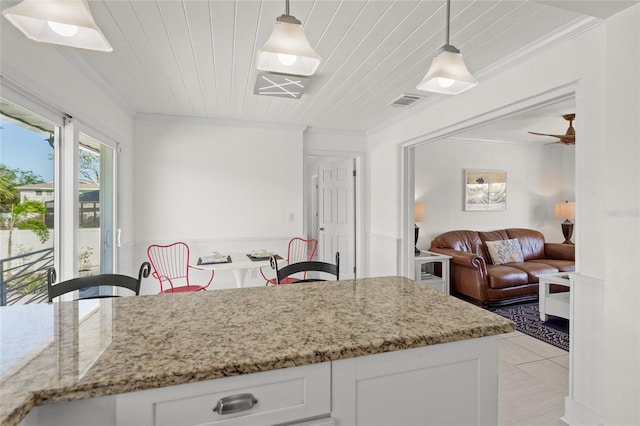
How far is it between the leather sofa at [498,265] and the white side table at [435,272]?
18 cm

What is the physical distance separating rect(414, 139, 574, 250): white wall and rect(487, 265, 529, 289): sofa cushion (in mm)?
1135

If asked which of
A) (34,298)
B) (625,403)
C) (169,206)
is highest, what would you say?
(169,206)

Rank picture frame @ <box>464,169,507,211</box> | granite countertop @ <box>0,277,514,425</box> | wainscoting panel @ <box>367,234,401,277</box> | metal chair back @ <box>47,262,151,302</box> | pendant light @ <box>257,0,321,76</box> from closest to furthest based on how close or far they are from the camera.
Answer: granite countertop @ <box>0,277,514,425</box>, pendant light @ <box>257,0,321,76</box>, metal chair back @ <box>47,262,151,302</box>, wainscoting panel @ <box>367,234,401,277</box>, picture frame @ <box>464,169,507,211</box>

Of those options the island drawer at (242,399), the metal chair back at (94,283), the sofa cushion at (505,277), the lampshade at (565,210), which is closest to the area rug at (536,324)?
the sofa cushion at (505,277)

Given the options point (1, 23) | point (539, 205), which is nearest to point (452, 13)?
point (1, 23)

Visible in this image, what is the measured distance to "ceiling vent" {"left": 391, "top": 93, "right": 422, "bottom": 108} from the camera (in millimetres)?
3275

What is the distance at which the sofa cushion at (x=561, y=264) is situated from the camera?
4.56 metres

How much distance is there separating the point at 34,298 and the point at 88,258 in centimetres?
85

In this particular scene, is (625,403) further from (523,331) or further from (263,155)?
(263,155)

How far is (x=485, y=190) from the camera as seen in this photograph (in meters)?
5.48

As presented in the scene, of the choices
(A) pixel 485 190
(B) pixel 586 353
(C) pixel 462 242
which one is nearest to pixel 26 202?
(B) pixel 586 353

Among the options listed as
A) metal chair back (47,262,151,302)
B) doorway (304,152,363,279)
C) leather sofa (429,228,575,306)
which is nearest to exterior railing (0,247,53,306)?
metal chair back (47,262,151,302)

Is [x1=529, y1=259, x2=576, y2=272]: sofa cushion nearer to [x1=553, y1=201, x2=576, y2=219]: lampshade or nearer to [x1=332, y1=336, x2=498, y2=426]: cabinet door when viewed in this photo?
[x1=553, y1=201, x2=576, y2=219]: lampshade

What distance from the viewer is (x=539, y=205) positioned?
5.77 metres
